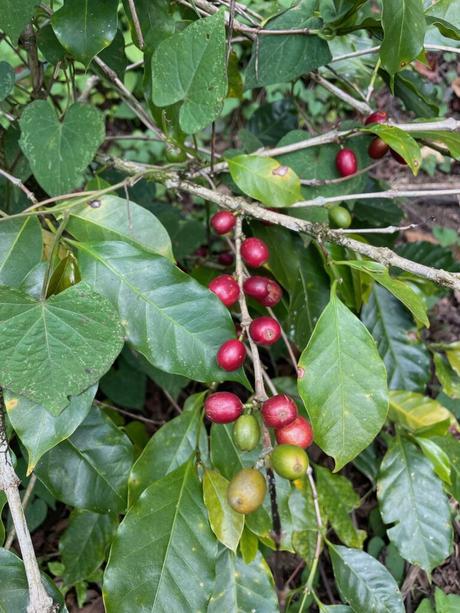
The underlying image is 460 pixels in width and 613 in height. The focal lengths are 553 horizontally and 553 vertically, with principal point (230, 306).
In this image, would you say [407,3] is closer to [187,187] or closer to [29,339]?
[187,187]

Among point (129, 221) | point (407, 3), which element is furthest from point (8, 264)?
point (407, 3)

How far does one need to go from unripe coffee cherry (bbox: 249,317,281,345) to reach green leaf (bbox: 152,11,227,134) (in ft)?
1.12

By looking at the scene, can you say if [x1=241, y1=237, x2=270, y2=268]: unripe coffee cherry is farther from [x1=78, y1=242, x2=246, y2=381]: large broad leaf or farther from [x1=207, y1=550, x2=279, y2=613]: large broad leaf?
[x1=207, y1=550, x2=279, y2=613]: large broad leaf

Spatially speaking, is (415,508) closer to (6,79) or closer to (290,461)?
(290,461)

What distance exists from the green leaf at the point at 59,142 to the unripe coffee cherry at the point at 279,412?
1.69 ft

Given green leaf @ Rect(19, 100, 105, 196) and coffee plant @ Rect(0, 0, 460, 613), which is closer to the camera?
coffee plant @ Rect(0, 0, 460, 613)

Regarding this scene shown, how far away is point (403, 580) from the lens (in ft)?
5.01

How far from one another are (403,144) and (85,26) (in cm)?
59

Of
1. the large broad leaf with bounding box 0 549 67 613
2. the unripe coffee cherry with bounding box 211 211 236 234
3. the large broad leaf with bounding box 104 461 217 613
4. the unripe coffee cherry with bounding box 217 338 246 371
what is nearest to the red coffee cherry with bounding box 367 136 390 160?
Answer: the unripe coffee cherry with bounding box 211 211 236 234

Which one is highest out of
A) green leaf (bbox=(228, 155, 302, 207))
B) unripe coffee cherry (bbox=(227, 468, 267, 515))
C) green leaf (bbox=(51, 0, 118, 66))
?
green leaf (bbox=(51, 0, 118, 66))

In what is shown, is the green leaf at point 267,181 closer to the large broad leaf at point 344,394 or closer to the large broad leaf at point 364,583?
the large broad leaf at point 344,394

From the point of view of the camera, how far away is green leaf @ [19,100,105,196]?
97 cm

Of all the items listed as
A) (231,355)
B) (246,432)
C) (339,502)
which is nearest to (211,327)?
(231,355)

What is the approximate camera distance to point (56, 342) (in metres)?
0.77
